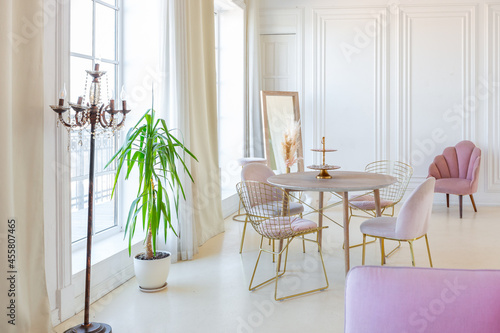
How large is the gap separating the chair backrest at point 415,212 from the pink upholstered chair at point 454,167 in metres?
3.32

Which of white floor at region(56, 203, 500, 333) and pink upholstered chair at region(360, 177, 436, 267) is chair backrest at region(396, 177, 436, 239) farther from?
white floor at region(56, 203, 500, 333)

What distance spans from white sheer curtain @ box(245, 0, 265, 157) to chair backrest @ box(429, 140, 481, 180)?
98.2 inches

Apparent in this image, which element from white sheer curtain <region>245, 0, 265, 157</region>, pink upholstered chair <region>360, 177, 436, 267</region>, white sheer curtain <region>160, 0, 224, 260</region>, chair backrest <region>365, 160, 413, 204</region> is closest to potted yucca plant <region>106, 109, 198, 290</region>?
white sheer curtain <region>160, 0, 224, 260</region>

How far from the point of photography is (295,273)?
160 inches

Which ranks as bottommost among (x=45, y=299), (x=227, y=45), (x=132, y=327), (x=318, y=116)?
(x=132, y=327)

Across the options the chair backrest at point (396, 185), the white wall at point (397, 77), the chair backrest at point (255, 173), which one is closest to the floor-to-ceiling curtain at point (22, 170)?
the chair backrest at point (255, 173)

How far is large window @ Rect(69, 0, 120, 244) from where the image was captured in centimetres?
353

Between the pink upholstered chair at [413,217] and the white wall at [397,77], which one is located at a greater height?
the white wall at [397,77]

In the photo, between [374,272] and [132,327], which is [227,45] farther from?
[374,272]

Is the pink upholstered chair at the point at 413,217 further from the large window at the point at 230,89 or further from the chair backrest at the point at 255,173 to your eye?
the large window at the point at 230,89

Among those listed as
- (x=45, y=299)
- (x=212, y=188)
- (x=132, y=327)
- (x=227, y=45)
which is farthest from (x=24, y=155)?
(x=227, y=45)

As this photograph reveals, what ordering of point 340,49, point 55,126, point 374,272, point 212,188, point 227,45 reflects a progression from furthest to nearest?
point 340,49
point 227,45
point 212,188
point 55,126
point 374,272

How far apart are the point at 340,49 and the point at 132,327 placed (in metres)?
5.86

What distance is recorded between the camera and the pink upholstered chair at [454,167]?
666cm
